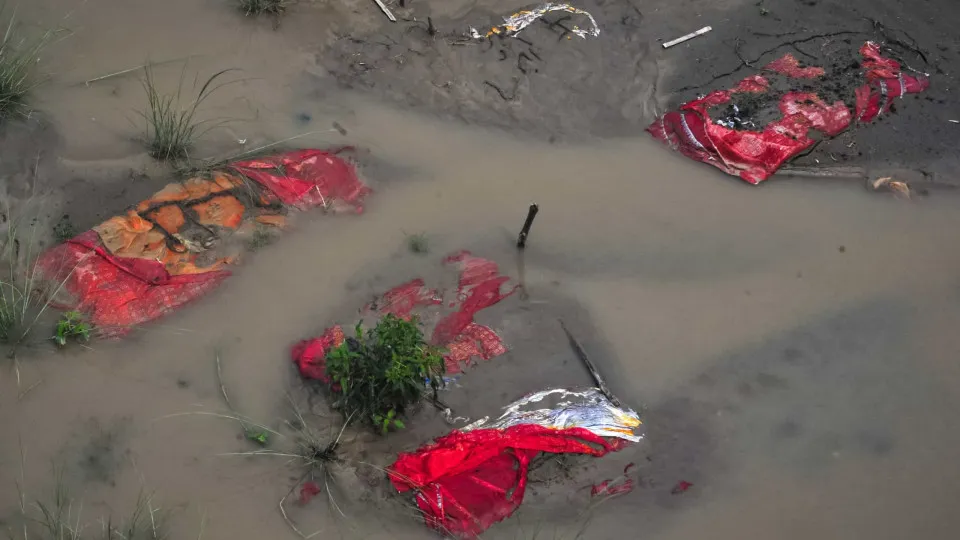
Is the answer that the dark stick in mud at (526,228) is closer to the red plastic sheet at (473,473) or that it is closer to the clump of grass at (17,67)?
the red plastic sheet at (473,473)

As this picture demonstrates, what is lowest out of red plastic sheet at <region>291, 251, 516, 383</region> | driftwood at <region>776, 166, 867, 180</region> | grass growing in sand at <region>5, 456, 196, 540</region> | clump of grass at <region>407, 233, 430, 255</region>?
grass growing in sand at <region>5, 456, 196, 540</region>

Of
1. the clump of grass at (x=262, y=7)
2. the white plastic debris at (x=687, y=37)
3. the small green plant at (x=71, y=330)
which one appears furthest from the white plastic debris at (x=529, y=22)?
the small green plant at (x=71, y=330)

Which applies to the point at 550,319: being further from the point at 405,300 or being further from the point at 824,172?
the point at 824,172

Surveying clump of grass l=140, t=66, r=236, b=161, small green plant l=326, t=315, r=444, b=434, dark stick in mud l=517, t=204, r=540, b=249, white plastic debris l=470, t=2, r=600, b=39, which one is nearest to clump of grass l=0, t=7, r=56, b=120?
clump of grass l=140, t=66, r=236, b=161

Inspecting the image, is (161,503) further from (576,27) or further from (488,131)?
(576,27)

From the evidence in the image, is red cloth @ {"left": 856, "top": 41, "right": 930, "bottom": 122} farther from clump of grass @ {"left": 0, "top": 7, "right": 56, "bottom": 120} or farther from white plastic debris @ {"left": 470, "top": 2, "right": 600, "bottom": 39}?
clump of grass @ {"left": 0, "top": 7, "right": 56, "bottom": 120}

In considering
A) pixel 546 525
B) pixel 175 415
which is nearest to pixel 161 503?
pixel 175 415

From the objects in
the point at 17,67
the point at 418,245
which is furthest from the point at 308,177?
the point at 17,67
